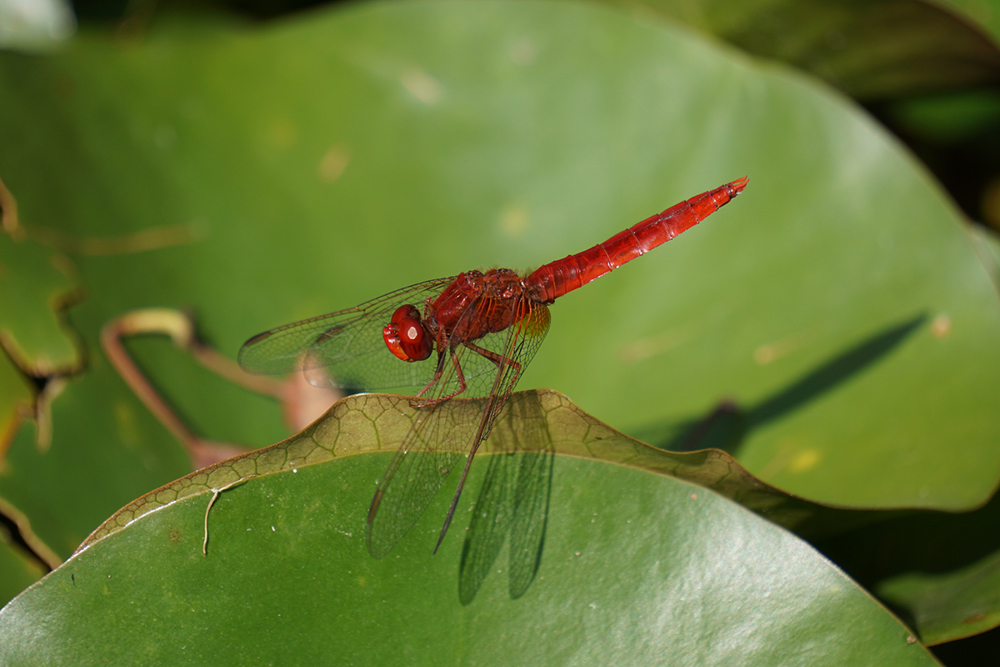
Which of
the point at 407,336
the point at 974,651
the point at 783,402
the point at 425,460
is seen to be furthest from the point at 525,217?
the point at 974,651

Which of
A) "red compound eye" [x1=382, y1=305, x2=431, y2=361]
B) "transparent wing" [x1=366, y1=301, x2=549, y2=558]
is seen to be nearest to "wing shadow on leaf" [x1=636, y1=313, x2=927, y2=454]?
"red compound eye" [x1=382, y1=305, x2=431, y2=361]

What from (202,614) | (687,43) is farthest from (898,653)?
(687,43)

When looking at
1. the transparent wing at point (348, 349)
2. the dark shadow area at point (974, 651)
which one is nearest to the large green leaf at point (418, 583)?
the transparent wing at point (348, 349)

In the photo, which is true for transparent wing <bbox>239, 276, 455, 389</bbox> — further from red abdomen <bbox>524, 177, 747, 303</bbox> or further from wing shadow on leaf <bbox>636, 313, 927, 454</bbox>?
wing shadow on leaf <bbox>636, 313, 927, 454</bbox>

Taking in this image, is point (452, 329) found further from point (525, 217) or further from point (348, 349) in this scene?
point (525, 217)

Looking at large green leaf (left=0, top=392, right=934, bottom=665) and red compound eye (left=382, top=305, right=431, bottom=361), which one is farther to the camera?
red compound eye (left=382, top=305, right=431, bottom=361)

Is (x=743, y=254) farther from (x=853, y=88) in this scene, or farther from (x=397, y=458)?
(x=397, y=458)

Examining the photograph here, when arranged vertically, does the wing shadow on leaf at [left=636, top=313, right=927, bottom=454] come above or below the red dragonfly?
below
